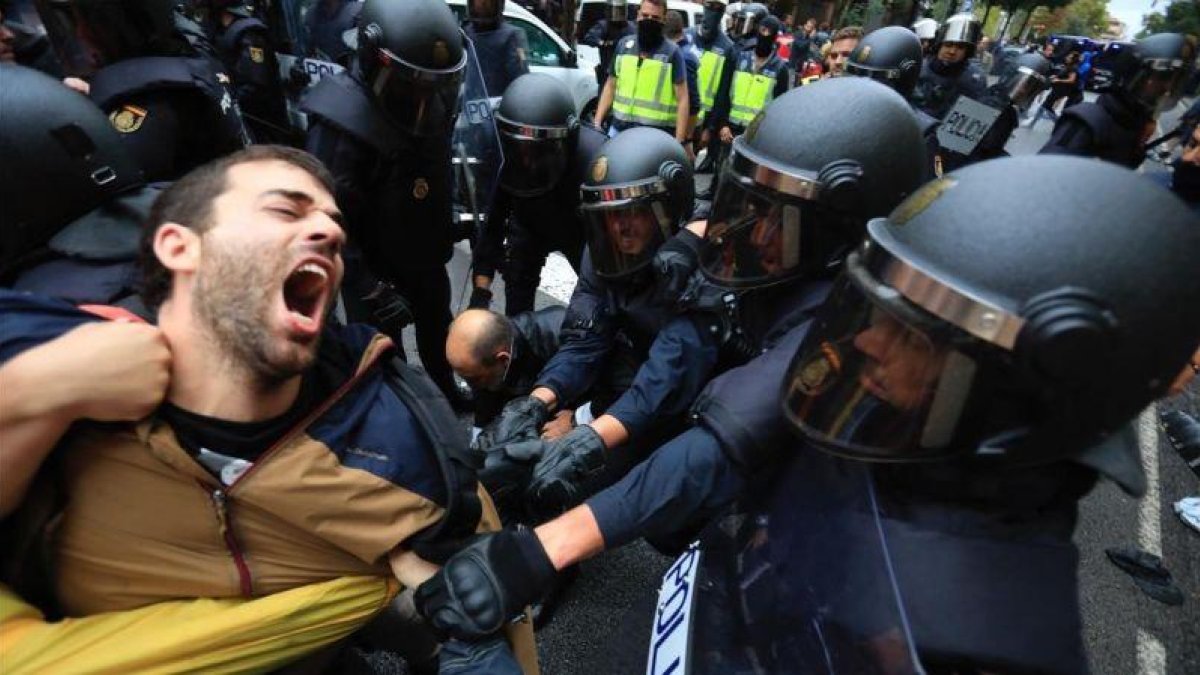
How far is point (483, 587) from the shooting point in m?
1.27

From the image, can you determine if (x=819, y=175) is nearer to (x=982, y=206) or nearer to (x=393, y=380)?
(x=982, y=206)

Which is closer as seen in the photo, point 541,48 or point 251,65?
point 251,65

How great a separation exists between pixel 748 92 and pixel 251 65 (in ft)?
16.6

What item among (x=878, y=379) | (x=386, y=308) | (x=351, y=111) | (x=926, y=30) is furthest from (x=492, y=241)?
(x=926, y=30)

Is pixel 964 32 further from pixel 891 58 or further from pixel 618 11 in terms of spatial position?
pixel 618 11

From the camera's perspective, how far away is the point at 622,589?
2.69m

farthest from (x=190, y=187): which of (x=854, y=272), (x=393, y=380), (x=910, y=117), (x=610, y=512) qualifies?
(x=910, y=117)

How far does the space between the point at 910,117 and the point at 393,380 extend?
1581 millimetres

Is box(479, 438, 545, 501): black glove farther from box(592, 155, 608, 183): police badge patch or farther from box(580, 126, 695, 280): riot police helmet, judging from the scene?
box(592, 155, 608, 183): police badge patch

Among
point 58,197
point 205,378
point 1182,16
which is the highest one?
point 58,197

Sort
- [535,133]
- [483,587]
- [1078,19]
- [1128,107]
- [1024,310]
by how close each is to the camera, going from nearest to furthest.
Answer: [1024,310] < [483,587] < [535,133] < [1128,107] < [1078,19]

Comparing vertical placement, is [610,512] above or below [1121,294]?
below

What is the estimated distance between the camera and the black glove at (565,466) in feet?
6.13

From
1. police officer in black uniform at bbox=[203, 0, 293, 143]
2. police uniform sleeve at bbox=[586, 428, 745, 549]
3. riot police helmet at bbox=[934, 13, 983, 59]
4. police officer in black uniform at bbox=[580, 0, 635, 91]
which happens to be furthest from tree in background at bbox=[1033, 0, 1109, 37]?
police uniform sleeve at bbox=[586, 428, 745, 549]
